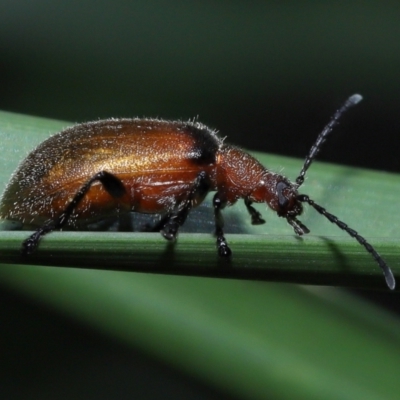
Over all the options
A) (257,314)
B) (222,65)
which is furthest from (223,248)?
(222,65)

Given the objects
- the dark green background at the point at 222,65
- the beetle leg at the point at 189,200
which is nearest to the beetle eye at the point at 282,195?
the beetle leg at the point at 189,200

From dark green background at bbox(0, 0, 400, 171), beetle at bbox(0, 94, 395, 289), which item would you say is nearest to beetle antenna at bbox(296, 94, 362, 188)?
beetle at bbox(0, 94, 395, 289)

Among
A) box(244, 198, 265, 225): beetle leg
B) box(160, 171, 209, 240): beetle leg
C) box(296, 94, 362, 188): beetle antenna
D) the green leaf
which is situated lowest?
the green leaf

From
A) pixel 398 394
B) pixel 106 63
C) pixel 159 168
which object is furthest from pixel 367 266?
pixel 106 63

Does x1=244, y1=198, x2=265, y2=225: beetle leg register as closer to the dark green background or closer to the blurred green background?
the dark green background

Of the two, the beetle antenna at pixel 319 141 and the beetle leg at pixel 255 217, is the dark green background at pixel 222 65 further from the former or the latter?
the beetle leg at pixel 255 217

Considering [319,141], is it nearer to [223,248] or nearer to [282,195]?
[282,195]
